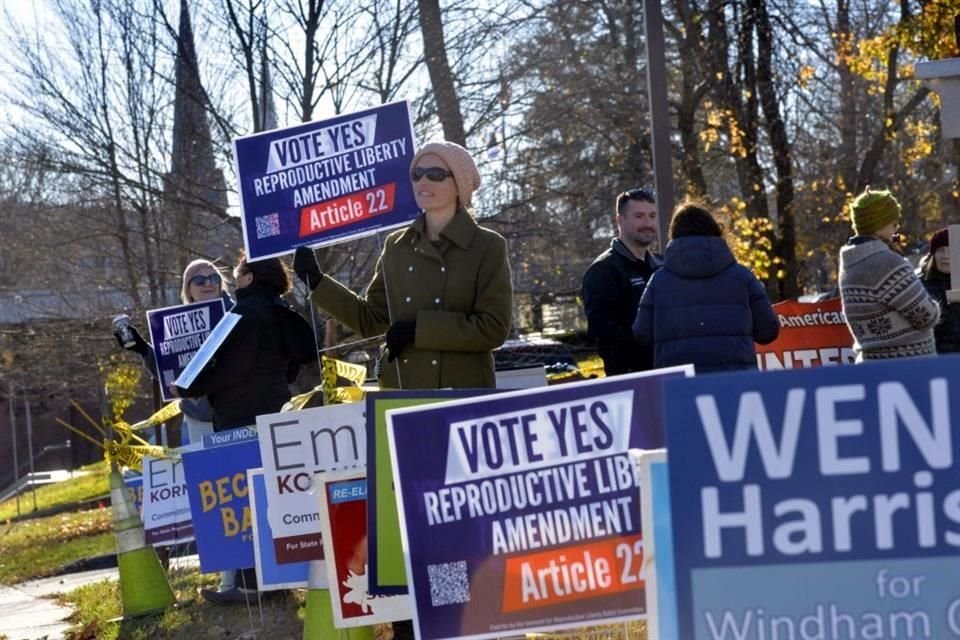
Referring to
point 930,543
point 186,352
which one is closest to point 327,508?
point 930,543

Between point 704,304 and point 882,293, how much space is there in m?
0.98

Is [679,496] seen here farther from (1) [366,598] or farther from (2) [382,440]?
(1) [366,598]

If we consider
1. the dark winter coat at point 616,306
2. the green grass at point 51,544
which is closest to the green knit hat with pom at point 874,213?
the dark winter coat at point 616,306

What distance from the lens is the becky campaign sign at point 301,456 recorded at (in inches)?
237

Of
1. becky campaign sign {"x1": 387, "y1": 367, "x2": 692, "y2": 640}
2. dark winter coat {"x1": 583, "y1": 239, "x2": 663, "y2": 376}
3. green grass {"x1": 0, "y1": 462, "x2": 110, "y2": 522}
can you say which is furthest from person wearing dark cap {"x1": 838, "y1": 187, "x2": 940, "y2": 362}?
green grass {"x1": 0, "y1": 462, "x2": 110, "y2": 522}

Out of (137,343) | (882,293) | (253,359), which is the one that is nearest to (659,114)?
(137,343)

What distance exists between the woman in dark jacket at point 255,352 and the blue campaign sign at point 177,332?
145cm

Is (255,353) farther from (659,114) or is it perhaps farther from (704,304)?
(659,114)

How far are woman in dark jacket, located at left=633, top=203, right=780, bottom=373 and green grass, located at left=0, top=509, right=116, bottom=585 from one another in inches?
346

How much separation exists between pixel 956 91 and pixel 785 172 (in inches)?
747

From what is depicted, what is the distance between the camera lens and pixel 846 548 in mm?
A: 3639

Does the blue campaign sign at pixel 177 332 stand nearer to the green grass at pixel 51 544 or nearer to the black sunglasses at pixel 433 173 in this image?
the black sunglasses at pixel 433 173

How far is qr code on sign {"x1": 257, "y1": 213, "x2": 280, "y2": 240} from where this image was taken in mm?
7289

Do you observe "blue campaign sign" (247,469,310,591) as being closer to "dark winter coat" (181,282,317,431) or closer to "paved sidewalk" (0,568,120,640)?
"dark winter coat" (181,282,317,431)
